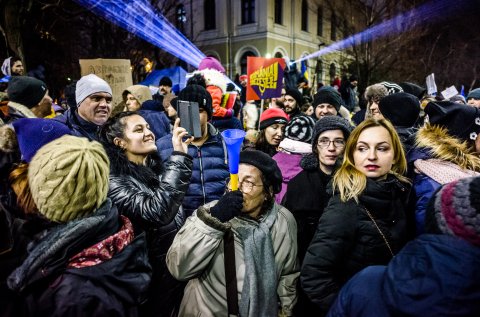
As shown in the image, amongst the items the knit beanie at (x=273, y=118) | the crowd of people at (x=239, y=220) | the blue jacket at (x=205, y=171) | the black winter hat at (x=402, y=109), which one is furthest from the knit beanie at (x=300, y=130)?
the black winter hat at (x=402, y=109)

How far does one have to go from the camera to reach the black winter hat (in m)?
3.19

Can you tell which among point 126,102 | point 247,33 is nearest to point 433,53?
point 247,33

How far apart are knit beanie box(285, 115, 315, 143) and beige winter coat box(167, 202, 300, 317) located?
1.14 meters

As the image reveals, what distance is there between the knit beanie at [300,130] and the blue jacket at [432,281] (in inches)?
81.7

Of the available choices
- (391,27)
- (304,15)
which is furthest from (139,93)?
(304,15)

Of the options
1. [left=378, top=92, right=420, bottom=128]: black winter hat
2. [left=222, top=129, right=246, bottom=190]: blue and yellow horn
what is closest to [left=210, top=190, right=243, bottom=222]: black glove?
[left=222, top=129, right=246, bottom=190]: blue and yellow horn

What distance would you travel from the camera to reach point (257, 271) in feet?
6.11

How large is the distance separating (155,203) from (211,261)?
48 centimetres

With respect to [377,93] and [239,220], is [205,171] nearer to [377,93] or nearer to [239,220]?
[239,220]

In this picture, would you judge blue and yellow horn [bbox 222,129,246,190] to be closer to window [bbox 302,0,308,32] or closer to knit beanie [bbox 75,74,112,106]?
knit beanie [bbox 75,74,112,106]

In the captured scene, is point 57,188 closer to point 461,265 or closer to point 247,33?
point 461,265

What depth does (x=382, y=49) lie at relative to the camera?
55.6 feet

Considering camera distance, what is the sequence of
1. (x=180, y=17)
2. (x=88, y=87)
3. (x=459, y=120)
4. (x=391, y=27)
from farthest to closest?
(x=180, y=17) → (x=391, y=27) → (x=88, y=87) → (x=459, y=120)

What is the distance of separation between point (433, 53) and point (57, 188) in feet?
90.1
